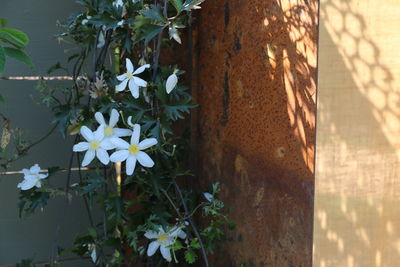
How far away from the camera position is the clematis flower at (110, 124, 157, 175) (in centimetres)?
164

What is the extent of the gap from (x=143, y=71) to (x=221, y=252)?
0.65m

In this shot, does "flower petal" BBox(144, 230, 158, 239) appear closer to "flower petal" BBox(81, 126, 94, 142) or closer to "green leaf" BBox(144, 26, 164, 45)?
"flower petal" BBox(81, 126, 94, 142)

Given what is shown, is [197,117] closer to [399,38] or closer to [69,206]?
[69,206]

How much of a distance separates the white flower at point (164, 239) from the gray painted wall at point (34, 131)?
0.41 meters

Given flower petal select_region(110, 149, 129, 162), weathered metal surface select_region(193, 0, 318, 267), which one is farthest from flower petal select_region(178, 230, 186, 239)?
flower petal select_region(110, 149, 129, 162)

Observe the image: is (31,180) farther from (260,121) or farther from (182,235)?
(260,121)

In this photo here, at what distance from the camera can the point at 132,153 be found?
65.4 inches

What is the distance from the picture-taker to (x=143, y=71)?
1.75 meters

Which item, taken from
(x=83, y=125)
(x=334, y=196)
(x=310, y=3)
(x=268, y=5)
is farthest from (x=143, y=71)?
(x=334, y=196)

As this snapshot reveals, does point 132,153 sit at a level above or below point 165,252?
above

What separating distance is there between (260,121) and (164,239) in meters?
0.41

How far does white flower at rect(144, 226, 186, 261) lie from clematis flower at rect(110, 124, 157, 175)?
0.23 metres

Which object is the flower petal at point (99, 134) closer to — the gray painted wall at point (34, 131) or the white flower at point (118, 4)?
the white flower at point (118, 4)

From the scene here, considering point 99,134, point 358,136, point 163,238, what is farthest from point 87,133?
point 358,136
